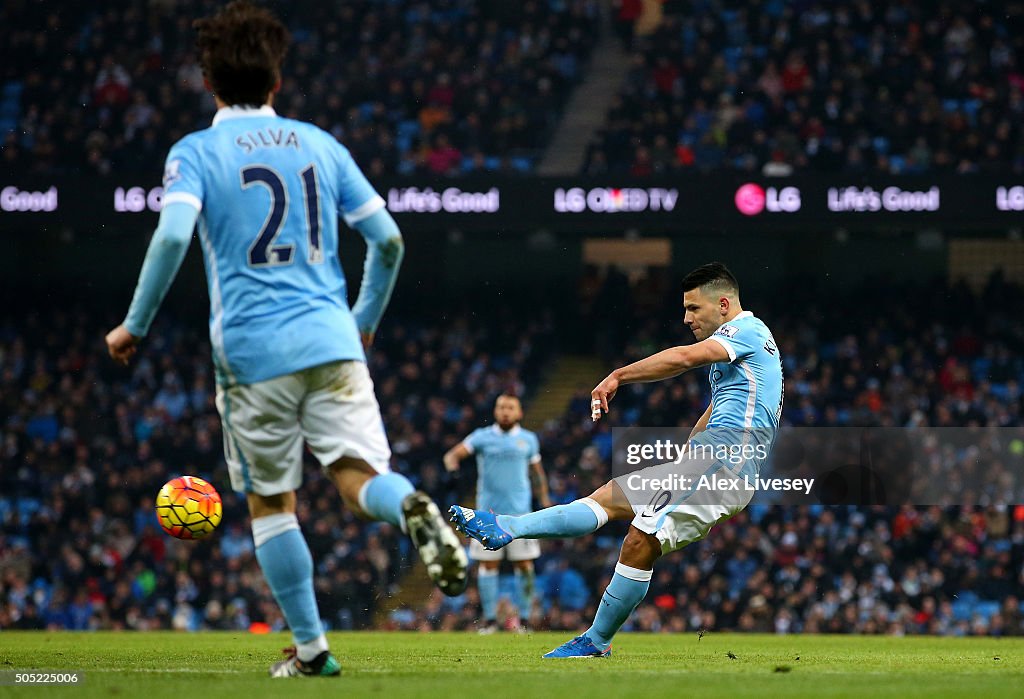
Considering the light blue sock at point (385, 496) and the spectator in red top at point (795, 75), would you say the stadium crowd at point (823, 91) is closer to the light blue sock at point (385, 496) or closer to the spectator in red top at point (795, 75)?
the spectator in red top at point (795, 75)

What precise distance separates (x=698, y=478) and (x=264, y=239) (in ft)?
10.7

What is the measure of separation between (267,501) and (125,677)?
3.92 feet

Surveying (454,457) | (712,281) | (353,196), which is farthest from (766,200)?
(353,196)

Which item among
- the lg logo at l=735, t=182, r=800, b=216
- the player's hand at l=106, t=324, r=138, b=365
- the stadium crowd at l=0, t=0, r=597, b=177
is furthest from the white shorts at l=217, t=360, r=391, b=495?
the stadium crowd at l=0, t=0, r=597, b=177

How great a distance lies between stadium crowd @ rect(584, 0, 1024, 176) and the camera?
76.0ft

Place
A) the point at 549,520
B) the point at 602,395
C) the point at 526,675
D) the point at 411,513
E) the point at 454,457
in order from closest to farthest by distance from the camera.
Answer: the point at 411,513 < the point at 526,675 < the point at 602,395 < the point at 549,520 < the point at 454,457

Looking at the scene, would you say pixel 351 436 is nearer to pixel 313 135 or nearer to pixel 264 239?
pixel 264 239

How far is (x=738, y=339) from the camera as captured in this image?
308 inches

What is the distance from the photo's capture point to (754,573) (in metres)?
19.7

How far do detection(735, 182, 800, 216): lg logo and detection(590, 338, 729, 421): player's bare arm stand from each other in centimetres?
→ 1566

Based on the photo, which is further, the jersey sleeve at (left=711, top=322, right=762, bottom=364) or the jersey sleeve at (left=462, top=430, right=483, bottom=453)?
the jersey sleeve at (left=462, top=430, right=483, bottom=453)

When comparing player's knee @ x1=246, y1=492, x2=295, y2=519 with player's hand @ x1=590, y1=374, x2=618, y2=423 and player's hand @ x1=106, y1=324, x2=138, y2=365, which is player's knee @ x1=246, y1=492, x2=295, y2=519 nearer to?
player's hand @ x1=106, y1=324, x2=138, y2=365

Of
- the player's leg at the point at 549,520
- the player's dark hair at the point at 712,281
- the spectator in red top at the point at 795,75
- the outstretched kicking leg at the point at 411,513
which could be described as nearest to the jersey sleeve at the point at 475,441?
the player's leg at the point at 549,520

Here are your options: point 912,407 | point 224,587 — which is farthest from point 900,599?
point 224,587
